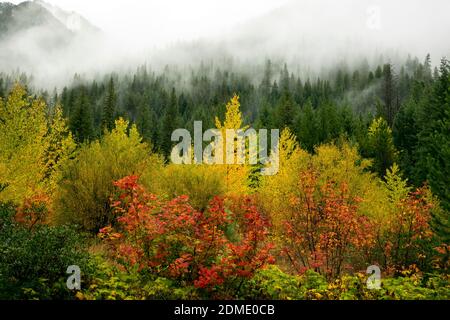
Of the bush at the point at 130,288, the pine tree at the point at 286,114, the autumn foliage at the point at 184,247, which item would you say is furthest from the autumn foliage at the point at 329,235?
the pine tree at the point at 286,114

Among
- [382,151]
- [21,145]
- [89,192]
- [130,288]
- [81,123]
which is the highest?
[81,123]

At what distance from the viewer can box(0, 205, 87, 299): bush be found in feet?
21.1

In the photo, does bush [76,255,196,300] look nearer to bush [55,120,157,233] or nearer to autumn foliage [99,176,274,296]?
autumn foliage [99,176,274,296]

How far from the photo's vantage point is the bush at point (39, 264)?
6.44 metres

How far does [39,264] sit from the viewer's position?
22.5 feet

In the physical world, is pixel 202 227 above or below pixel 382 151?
below

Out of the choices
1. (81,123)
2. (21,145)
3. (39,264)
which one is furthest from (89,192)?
(81,123)

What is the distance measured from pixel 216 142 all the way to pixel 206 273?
495 inches

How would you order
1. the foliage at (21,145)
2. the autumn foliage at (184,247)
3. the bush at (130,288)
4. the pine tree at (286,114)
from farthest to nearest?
the pine tree at (286,114), the foliage at (21,145), the autumn foliage at (184,247), the bush at (130,288)

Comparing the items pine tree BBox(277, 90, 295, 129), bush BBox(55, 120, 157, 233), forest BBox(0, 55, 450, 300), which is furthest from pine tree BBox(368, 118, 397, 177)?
bush BBox(55, 120, 157, 233)

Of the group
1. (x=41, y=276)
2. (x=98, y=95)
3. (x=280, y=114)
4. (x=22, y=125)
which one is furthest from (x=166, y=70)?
(x=41, y=276)

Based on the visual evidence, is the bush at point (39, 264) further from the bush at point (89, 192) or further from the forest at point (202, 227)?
the bush at point (89, 192)

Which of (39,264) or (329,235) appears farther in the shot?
(329,235)

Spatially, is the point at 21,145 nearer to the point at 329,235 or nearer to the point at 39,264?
the point at 39,264
